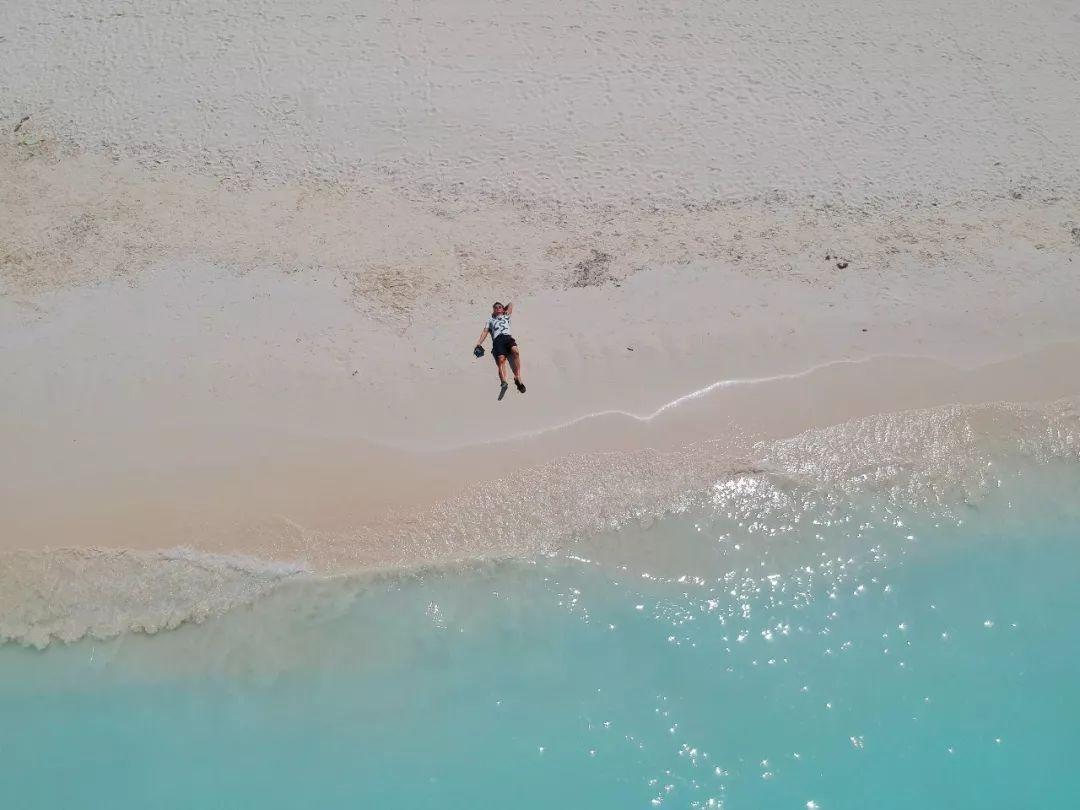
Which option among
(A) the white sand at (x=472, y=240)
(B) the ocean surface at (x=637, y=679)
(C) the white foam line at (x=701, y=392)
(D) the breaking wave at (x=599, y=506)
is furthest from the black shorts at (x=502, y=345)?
(B) the ocean surface at (x=637, y=679)

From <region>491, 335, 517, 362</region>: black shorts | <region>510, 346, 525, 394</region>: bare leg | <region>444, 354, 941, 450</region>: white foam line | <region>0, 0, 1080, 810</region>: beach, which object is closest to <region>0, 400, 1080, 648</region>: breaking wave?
<region>0, 0, 1080, 810</region>: beach

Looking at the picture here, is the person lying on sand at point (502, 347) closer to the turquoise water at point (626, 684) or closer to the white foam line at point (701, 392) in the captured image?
the white foam line at point (701, 392)

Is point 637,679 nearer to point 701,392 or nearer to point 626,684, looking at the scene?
point 626,684

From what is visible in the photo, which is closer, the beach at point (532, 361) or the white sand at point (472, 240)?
the beach at point (532, 361)

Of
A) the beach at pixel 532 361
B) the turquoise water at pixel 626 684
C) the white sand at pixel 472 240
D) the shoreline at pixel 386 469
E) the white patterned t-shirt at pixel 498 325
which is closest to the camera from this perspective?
the turquoise water at pixel 626 684

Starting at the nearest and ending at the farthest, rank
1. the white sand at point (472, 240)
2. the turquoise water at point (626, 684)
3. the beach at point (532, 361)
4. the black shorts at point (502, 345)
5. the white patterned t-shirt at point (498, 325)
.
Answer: the turquoise water at point (626, 684), the beach at point (532, 361), the white sand at point (472, 240), the black shorts at point (502, 345), the white patterned t-shirt at point (498, 325)

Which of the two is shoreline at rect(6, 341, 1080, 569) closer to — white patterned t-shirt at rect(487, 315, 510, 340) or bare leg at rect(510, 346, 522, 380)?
bare leg at rect(510, 346, 522, 380)

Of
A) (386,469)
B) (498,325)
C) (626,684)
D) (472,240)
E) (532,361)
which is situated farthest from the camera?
(472,240)

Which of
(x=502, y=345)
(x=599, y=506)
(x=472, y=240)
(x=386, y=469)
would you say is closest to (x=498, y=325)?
(x=502, y=345)
